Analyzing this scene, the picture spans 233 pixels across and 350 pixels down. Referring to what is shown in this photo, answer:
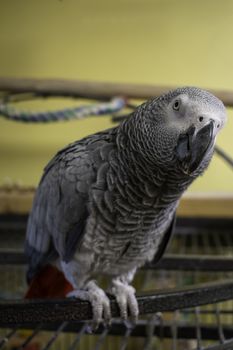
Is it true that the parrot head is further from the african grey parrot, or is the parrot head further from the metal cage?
the metal cage

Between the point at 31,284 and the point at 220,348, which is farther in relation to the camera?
the point at 31,284

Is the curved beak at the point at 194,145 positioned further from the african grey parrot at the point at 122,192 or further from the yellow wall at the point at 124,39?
the yellow wall at the point at 124,39

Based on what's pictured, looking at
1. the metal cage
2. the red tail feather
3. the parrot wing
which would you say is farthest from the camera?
the red tail feather

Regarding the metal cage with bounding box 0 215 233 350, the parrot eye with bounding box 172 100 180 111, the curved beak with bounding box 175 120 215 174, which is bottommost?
the metal cage with bounding box 0 215 233 350

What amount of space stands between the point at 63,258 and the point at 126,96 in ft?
1.70

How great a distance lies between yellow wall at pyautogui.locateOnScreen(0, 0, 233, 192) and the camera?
52 cm

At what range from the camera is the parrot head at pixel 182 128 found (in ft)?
1.64

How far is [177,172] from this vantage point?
581 millimetres

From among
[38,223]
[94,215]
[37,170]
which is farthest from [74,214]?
[37,170]

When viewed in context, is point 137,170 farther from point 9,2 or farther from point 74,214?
point 9,2

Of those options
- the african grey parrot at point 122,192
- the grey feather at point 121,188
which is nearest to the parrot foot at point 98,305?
the african grey parrot at point 122,192

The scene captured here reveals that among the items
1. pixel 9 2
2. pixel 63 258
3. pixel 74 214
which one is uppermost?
pixel 9 2

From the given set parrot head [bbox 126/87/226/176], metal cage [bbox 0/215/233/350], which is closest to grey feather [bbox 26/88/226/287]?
parrot head [bbox 126/87/226/176]

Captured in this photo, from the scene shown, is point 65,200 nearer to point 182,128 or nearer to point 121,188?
point 121,188
